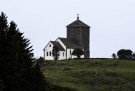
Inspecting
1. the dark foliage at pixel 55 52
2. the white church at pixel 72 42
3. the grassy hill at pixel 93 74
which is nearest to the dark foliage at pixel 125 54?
the white church at pixel 72 42

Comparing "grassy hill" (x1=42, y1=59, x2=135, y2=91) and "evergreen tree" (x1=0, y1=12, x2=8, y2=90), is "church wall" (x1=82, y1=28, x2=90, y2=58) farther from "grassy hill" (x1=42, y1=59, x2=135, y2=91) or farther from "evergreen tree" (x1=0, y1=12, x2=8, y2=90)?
"evergreen tree" (x1=0, y1=12, x2=8, y2=90)

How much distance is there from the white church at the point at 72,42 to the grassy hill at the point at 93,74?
83.5 ft

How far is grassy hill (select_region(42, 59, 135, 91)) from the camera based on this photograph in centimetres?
8200

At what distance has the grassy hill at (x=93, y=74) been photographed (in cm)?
8200

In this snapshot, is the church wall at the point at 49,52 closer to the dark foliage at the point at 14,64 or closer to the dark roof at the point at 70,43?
the dark roof at the point at 70,43

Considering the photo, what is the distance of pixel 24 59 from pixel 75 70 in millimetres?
42663

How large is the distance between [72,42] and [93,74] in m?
46.4

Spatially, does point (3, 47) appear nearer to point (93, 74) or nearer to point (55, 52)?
point (93, 74)

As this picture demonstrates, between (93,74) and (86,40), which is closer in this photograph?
(93,74)

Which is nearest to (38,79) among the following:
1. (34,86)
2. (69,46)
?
(34,86)

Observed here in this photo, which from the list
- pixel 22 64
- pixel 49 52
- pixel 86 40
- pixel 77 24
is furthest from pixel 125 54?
pixel 22 64

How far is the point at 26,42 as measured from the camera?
53219mm

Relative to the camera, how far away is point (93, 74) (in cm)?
8875

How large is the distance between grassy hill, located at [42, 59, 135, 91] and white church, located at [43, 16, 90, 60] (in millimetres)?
25446
